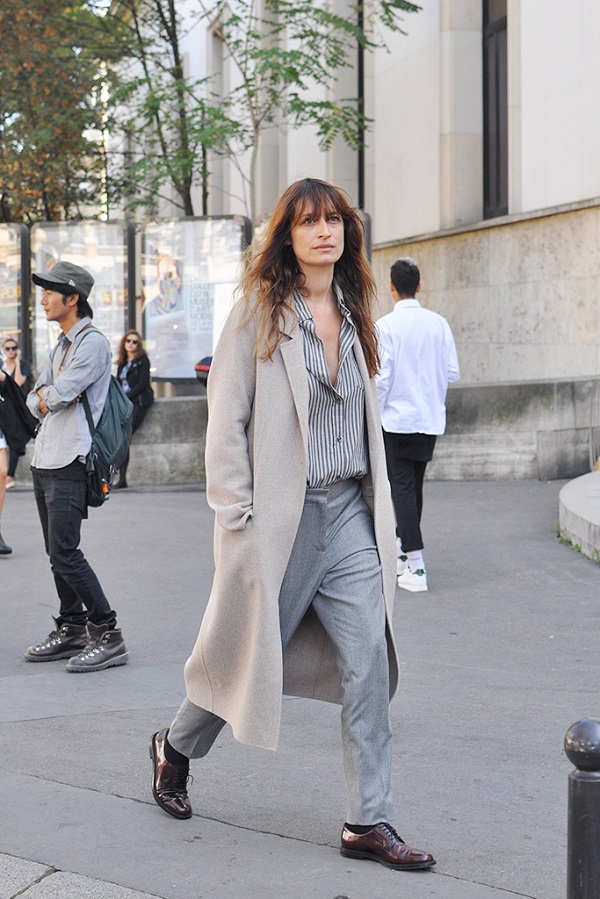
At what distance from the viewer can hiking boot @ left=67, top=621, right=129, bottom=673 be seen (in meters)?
6.18

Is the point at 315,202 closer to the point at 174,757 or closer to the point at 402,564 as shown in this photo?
the point at 174,757

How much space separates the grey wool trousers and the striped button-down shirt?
0.07 meters

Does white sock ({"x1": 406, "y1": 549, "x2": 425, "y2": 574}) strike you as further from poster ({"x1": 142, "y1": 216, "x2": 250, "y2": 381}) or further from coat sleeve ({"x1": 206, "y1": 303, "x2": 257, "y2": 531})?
poster ({"x1": 142, "y1": 216, "x2": 250, "y2": 381})

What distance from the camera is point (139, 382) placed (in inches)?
573

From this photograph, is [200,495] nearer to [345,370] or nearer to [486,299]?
[486,299]

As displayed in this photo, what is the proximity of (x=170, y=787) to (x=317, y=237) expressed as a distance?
175cm

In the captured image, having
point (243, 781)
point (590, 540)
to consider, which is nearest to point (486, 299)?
point (590, 540)

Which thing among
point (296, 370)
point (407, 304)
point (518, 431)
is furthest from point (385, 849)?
point (518, 431)

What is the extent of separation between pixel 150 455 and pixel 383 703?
33.6ft

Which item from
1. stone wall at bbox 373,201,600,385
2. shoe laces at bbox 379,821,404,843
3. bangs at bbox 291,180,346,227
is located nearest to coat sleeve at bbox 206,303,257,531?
bangs at bbox 291,180,346,227

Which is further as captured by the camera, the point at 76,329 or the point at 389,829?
the point at 76,329

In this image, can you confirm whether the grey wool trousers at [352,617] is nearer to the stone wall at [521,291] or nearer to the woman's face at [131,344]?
the stone wall at [521,291]

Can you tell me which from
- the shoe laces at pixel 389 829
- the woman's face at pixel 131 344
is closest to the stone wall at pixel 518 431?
the woman's face at pixel 131 344

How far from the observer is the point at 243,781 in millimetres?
4547
